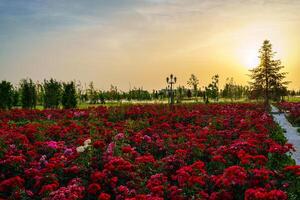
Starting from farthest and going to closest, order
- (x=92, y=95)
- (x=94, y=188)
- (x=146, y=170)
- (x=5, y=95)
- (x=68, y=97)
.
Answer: (x=92, y=95)
(x=68, y=97)
(x=5, y=95)
(x=146, y=170)
(x=94, y=188)

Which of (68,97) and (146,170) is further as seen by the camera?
(68,97)

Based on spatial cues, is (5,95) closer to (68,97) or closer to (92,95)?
(68,97)

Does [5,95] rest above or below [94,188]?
above

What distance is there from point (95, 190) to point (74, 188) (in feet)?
1.64

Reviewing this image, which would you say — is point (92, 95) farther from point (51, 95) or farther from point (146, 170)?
point (146, 170)

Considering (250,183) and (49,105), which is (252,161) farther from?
(49,105)

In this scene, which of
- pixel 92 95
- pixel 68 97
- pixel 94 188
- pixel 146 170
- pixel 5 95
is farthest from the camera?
pixel 92 95

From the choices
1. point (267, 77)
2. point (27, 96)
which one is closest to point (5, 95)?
point (27, 96)

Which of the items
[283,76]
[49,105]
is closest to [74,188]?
[49,105]

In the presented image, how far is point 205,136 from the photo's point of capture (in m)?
11.4

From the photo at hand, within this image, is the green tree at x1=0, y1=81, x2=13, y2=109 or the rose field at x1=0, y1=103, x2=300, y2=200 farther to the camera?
the green tree at x1=0, y1=81, x2=13, y2=109

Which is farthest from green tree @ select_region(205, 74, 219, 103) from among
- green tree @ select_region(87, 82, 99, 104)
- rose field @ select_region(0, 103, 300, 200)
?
rose field @ select_region(0, 103, 300, 200)

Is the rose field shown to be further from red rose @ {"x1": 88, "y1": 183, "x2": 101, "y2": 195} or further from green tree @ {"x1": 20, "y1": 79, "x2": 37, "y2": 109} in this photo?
green tree @ {"x1": 20, "y1": 79, "x2": 37, "y2": 109}

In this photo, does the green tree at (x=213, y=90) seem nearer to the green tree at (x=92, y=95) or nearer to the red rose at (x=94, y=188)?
the green tree at (x=92, y=95)
